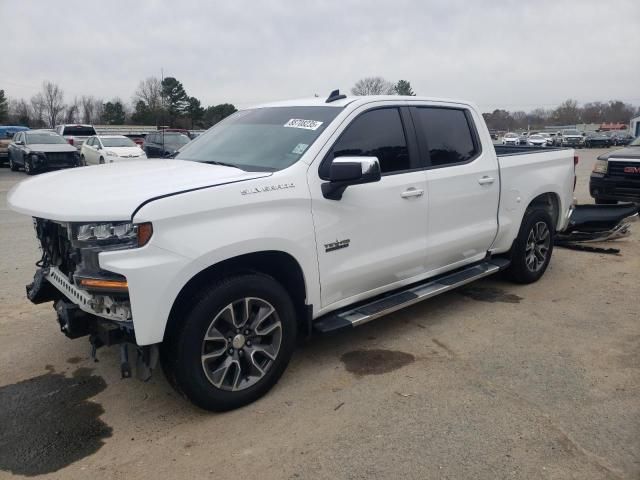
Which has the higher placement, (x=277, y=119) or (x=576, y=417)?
(x=277, y=119)

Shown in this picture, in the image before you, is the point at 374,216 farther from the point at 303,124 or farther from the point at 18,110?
the point at 18,110

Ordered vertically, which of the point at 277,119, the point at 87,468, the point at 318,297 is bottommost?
the point at 87,468

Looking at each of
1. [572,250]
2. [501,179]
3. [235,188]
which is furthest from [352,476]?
[572,250]

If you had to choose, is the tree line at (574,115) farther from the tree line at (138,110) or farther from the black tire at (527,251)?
the black tire at (527,251)

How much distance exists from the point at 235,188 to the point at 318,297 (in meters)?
0.99

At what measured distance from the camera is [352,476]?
2646 mm

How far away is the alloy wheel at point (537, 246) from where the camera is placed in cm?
567

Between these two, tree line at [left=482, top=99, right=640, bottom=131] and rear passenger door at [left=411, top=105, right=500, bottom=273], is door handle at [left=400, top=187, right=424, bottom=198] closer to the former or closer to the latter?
rear passenger door at [left=411, top=105, right=500, bottom=273]

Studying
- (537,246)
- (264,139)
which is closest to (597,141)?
(537,246)

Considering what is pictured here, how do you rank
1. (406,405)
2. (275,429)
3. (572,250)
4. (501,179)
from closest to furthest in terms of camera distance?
(275,429) → (406,405) → (501,179) → (572,250)

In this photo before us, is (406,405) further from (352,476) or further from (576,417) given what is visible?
(576,417)

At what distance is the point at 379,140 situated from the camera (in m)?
4.06

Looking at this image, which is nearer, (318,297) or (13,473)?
(13,473)

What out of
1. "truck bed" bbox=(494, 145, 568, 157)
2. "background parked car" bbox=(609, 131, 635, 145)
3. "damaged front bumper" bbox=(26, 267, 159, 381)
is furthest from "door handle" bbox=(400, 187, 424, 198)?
"background parked car" bbox=(609, 131, 635, 145)
